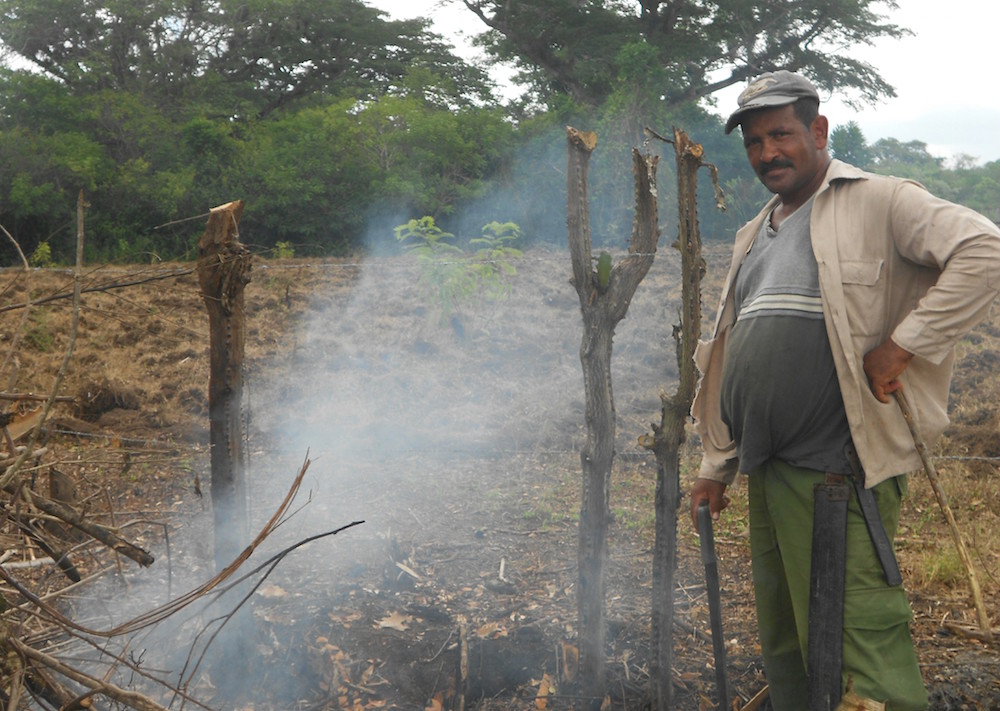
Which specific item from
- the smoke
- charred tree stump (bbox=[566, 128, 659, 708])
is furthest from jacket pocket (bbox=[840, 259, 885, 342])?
the smoke

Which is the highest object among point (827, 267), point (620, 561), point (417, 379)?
point (827, 267)

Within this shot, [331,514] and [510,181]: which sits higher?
[510,181]

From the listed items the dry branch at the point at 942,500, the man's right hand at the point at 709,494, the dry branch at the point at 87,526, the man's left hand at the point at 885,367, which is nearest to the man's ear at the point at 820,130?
the man's left hand at the point at 885,367

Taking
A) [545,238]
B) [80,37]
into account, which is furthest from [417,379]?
[80,37]

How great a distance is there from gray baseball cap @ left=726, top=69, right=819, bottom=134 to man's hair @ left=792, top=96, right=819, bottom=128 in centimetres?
1

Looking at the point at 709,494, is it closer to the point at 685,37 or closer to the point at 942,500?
the point at 942,500

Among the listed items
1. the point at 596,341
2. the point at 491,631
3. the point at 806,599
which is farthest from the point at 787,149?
the point at 491,631

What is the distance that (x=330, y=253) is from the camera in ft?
39.8

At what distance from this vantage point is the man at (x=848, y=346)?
1959 millimetres

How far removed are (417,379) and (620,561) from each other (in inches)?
139

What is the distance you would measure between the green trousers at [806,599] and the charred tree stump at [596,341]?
100cm

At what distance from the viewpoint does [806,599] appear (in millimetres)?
2158

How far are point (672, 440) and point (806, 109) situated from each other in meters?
1.35

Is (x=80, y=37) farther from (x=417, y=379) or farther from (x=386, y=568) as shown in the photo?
(x=386, y=568)
